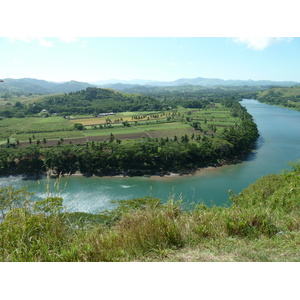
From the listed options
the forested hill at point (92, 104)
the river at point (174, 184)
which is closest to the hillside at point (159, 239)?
the river at point (174, 184)

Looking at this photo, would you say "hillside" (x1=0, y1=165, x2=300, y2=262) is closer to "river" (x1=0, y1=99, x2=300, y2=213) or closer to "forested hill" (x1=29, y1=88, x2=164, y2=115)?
"river" (x1=0, y1=99, x2=300, y2=213)

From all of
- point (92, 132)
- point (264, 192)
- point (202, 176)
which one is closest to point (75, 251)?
point (264, 192)

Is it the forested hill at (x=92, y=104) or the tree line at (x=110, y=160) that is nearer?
the tree line at (x=110, y=160)

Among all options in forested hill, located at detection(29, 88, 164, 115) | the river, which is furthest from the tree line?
forested hill, located at detection(29, 88, 164, 115)

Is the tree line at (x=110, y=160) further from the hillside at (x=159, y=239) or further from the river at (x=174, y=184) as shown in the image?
the hillside at (x=159, y=239)

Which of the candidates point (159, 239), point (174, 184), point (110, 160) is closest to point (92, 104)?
point (110, 160)

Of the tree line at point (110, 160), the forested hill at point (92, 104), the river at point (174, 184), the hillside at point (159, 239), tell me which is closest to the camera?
the hillside at point (159, 239)

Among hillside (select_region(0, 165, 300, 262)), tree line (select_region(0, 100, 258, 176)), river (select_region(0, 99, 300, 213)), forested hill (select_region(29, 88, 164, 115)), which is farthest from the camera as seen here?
forested hill (select_region(29, 88, 164, 115))

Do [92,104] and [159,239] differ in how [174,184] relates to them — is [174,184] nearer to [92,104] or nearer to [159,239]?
[159,239]
